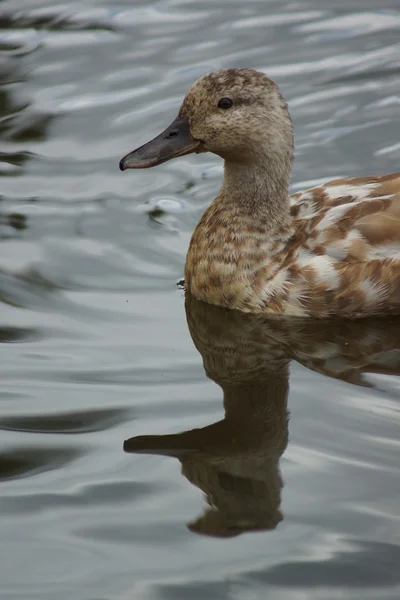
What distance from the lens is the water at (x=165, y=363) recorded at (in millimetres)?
4996

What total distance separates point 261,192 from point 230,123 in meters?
0.48

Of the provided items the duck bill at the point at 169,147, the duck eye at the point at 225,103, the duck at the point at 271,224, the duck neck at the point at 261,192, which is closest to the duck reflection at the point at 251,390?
the duck at the point at 271,224

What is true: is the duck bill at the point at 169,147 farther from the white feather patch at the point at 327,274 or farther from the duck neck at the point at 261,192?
the white feather patch at the point at 327,274

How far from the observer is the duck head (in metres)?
7.20

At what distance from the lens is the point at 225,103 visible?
722 cm

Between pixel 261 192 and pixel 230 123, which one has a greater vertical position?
pixel 230 123

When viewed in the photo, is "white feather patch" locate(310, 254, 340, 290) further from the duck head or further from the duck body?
the duck head

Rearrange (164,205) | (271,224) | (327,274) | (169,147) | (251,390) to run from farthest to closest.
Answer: (164,205), (271,224), (169,147), (327,274), (251,390)

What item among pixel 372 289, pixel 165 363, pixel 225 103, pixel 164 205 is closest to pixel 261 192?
pixel 225 103

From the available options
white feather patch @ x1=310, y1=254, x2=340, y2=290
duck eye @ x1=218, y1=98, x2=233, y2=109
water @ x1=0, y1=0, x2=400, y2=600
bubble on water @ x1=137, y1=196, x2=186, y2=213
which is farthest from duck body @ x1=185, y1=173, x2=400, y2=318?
bubble on water @ x1=137, y1=196, x2=186, y2=213

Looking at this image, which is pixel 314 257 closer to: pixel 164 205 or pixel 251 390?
pixel 251 390

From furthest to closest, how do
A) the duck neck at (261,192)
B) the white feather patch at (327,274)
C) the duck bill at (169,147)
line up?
the duck neck at (261,192) → the duck bill at (169,147) → the white feather patch at (327,274)

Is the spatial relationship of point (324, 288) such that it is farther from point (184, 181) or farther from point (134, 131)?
point (134, 131)

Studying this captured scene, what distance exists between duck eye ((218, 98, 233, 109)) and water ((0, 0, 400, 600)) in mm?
1177
